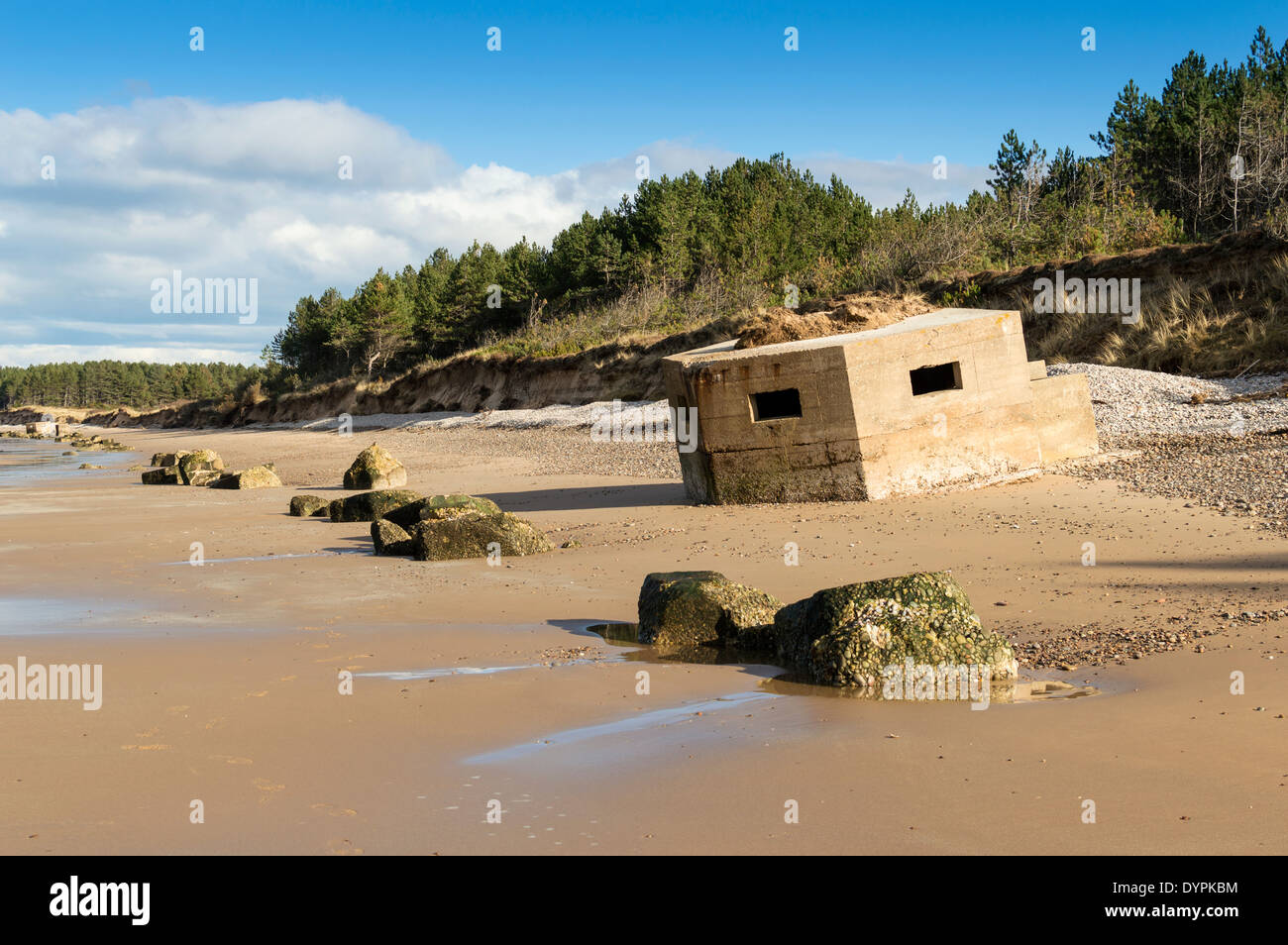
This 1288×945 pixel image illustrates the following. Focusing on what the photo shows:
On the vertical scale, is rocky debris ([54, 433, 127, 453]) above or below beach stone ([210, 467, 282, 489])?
above

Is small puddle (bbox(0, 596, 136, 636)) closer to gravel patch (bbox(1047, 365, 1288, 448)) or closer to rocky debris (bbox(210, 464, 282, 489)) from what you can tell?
rocky debris (bbox(210, 464, 282, 489))

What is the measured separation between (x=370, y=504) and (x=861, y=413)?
650 cm

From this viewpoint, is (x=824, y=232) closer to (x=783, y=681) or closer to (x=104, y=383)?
(x=783, y=681)

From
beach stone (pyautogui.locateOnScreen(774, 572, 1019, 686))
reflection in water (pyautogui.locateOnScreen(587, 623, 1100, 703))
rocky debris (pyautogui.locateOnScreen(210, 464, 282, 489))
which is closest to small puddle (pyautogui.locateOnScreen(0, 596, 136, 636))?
reflection in water (pyautogui.locateOnScreen(587, 623, 1100, 703))

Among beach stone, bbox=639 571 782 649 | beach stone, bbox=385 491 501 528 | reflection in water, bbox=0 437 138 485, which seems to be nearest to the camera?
beach stone, bbox=639 571 782 649

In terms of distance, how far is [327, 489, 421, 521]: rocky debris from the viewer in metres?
13.2

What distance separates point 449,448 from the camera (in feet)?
90.8

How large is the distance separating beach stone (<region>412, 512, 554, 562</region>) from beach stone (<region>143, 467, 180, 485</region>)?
14846 mm

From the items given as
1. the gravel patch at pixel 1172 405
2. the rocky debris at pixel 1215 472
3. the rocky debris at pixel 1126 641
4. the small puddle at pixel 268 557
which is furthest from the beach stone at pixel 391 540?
the gravel patch at pixel 1172 405

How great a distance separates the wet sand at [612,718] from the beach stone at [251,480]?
9.92 meters

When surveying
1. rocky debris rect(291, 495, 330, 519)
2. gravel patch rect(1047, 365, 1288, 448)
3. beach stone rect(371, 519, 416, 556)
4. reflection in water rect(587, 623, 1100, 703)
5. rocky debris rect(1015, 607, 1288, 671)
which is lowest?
reflection in water rect(587, 623, 1100, 703)

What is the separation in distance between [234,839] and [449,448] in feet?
80.3

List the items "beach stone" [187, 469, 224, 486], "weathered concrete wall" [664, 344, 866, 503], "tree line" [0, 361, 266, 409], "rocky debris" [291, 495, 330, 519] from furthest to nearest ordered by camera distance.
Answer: "tree line" [0, 361, 266, 409], "beach stone" [187, 469, 224, 486], "rocky debris" [291, 495, 330, 519], "weathered concrete wall" [664, 344, 866, 503]
